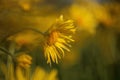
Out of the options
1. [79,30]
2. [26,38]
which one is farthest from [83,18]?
[26,38]

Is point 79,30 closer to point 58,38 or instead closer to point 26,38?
point 58,38

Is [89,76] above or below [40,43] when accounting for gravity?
below

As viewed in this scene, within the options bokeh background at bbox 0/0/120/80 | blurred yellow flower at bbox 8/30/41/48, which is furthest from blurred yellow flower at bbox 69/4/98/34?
blurred yellow flower at bbox 8/30/41/48

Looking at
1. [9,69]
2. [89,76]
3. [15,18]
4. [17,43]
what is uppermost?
[15,18]

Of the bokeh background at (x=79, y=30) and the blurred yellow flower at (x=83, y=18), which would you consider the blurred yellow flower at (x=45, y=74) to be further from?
the blurred yellow flower at (x=83, y=18)

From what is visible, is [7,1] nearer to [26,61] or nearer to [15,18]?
[15,18]

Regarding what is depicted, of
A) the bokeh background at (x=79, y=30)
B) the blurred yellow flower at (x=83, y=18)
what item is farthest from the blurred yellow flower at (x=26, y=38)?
the blurred yellow flower at (x=83, y=18)

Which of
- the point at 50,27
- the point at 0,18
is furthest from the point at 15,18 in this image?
the point at 50,27
